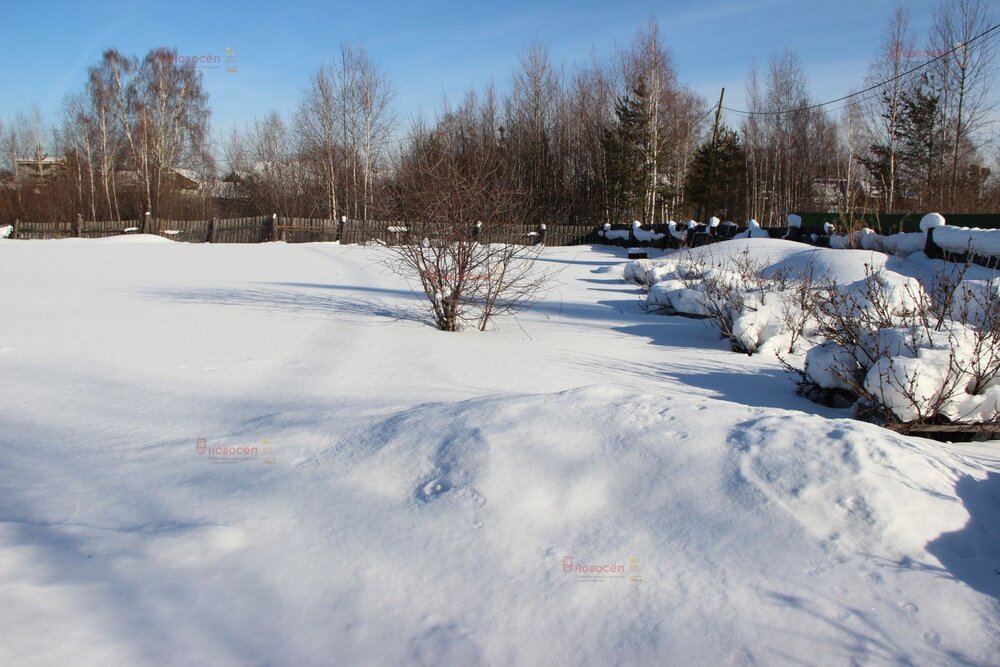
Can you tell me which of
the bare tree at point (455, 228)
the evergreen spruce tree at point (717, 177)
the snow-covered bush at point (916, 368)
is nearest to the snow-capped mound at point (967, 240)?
the snow-covered bush at point (916, 368)

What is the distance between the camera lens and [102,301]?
9195 mm

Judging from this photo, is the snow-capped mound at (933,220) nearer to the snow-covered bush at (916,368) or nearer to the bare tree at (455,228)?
the snow-covered bush at (916,368)

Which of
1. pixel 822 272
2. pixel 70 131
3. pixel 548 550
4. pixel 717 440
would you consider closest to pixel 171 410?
pixel 548 550

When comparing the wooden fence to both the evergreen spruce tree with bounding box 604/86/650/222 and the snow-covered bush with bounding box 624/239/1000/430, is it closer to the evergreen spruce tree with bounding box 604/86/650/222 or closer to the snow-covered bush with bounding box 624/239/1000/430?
the evergreen spruce tree with bounding box 604/86/650/222

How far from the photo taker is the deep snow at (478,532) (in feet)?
6.85

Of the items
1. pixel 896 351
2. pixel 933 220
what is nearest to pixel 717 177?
pixel 933 220

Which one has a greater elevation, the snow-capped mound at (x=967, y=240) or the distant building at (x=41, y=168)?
the distant building at (x=41, y=168)

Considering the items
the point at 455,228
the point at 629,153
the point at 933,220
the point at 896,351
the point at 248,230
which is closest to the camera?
the point at 896,351

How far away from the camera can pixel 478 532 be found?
2635mm

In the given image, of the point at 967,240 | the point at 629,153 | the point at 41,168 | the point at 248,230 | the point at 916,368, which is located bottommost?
the point at 916,368

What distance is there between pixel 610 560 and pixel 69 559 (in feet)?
6.27

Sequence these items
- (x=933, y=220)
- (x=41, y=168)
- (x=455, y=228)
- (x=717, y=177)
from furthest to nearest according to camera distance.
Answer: (x=41, y=168) → (x=717, y=177) → (x=933, y=220) → (x=455, y=228)

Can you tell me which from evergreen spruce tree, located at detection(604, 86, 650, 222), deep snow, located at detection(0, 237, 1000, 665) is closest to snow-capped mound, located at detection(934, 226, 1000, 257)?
deep snow, located at detection(0, 237, 1000, 665)

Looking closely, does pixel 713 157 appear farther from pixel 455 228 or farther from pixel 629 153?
pixel 455 228
